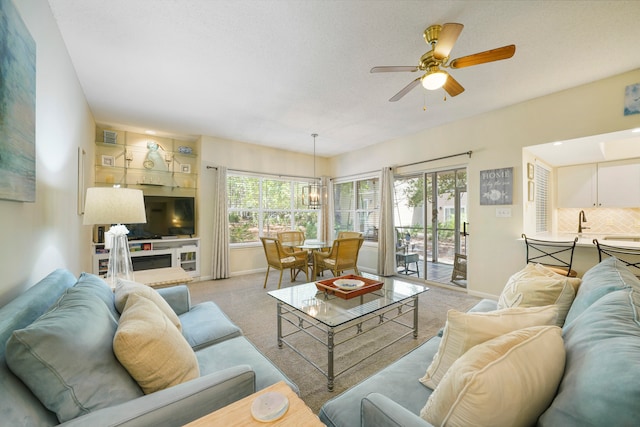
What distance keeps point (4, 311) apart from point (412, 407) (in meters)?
1.63

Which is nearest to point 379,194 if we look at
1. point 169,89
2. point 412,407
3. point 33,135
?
point 169,89

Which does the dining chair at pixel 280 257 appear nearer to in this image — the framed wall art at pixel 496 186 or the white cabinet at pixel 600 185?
the framed wall art at pixel 496 186

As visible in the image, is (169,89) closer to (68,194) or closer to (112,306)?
(68,194)

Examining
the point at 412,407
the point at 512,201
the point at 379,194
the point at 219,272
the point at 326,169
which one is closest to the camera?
the point at 412,407

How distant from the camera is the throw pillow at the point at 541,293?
136 centimetres

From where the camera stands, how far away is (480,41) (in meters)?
2.14

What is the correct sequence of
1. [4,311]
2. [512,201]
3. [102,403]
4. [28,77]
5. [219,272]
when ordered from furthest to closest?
[219,272] < [512,201] < [28,77] < [4,311] < [102,403]

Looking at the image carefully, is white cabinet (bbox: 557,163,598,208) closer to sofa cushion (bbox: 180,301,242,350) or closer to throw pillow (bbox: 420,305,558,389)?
throw pillow (bbox: 420,305,558,389)

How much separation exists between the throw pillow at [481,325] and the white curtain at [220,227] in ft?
14.1

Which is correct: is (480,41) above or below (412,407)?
above

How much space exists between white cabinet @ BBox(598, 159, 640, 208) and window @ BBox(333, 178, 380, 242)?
132 inches

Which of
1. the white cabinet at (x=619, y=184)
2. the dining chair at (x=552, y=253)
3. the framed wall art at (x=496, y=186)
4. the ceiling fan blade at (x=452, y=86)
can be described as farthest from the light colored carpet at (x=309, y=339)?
the white cabinet at (x=619, y=184)

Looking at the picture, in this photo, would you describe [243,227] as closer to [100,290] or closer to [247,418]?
[100,290]

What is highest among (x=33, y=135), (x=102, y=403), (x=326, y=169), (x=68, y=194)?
(x=326, y=169)
